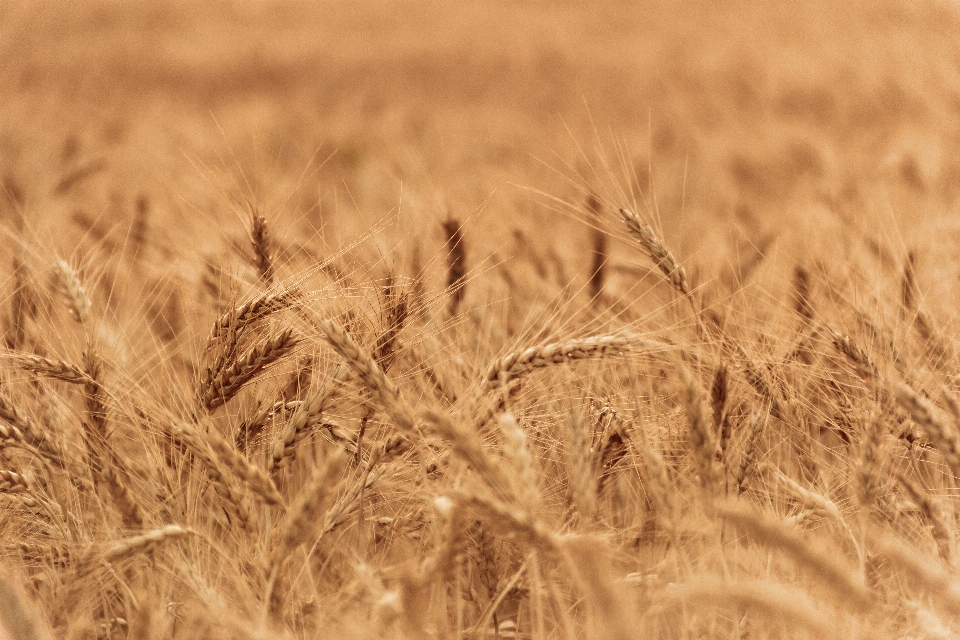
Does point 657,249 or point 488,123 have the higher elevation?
point 488,123

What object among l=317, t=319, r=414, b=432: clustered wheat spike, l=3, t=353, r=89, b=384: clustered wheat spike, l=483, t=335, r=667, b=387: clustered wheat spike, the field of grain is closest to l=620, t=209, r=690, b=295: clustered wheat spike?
the field of grain

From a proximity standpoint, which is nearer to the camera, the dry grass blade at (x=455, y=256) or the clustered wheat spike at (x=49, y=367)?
the clustered wheat spike at (x=49, y=367)

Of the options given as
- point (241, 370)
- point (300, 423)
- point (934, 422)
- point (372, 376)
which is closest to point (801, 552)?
point (934, 422)

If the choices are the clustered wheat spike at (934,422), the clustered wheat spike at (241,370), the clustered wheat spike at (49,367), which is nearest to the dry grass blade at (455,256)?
the clustered wheat spike at (241,370)

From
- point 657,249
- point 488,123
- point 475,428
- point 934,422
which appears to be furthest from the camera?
point 488,123

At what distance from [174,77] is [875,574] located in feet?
24.2

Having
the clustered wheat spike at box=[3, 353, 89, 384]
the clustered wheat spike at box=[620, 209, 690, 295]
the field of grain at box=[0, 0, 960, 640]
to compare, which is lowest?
the field of grain at box=[0, 0, 960, 640]

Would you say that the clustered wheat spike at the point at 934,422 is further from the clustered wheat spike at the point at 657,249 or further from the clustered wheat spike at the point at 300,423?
the clustered wheat spike at the point at 300,423

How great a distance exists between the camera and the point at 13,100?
4.55 meters

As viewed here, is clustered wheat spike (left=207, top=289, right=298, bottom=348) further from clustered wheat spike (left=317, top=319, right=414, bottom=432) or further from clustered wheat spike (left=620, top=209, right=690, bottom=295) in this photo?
clustered wheat spike (left=620, top=209, right=690, bottom=295)

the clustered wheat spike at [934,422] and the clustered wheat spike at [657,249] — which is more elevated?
the clustered wheat spike at [657,249]

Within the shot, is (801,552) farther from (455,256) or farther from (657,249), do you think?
(455,256)

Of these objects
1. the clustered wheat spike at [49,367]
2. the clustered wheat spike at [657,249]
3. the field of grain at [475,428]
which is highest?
the clustered wheat spike at [657,249]

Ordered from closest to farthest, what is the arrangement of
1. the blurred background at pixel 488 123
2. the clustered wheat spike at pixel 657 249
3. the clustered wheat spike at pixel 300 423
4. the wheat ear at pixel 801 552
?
the wheat ear at pixel 801 552, the clustered wheat spike at pixel 300 423, the clustered wheat spike at pixel 657 249, the blurred background at pixel 488 123
